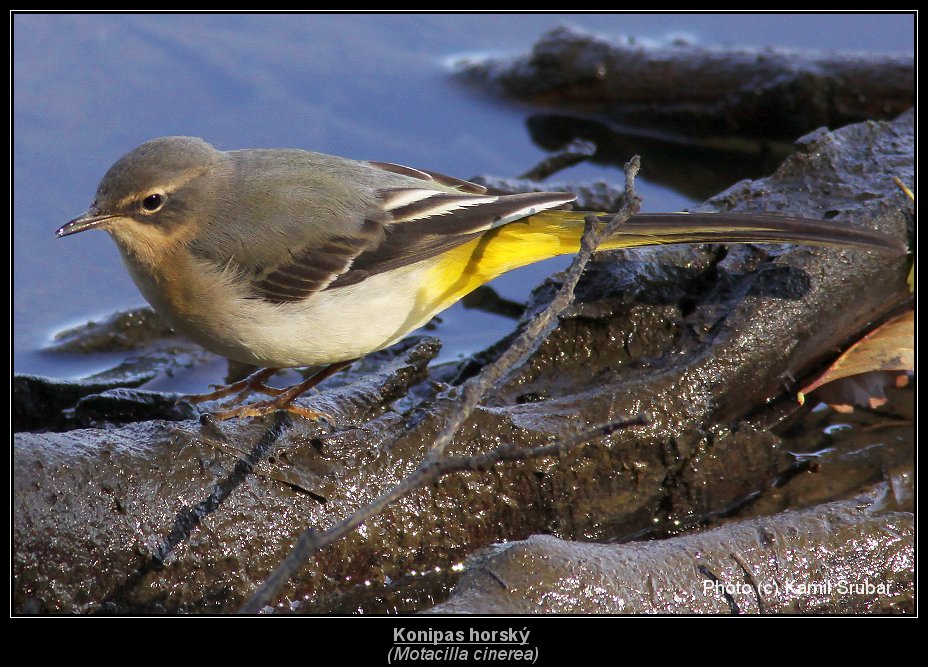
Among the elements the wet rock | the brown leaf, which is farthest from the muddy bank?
the wet rock

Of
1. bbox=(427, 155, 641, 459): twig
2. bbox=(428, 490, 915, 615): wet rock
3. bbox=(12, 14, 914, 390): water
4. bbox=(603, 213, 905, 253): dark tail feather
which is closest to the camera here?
bbox=(427, 155, 641, 459): twig

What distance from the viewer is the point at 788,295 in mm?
5664

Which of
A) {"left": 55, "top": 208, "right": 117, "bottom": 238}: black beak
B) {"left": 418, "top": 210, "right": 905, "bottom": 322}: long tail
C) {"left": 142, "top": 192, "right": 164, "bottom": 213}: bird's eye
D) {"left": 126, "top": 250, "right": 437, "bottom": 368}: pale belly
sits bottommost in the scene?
{"left": 126, "top": 250, "right": 437, "bottom": 368}: pale belly

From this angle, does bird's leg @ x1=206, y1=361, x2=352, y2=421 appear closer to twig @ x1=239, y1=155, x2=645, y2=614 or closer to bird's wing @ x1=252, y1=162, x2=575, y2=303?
bird's wing @ x1=252, y1=162, x2=575, y2=303

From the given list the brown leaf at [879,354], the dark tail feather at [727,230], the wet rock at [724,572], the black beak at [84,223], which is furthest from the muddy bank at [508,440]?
the black beak at [84,223]

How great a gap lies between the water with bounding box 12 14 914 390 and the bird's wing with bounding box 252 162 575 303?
7.20ft

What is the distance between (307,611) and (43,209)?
5039 millimetres

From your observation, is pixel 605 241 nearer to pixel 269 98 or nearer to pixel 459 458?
pixel 459 458

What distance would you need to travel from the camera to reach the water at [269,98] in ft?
25.7

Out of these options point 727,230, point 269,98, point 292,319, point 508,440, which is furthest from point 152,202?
point 269,98

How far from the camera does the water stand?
7.84 meters

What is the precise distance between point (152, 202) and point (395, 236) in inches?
47.5

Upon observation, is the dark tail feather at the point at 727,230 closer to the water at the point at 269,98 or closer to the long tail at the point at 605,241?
the long tail at the point at 605,241
